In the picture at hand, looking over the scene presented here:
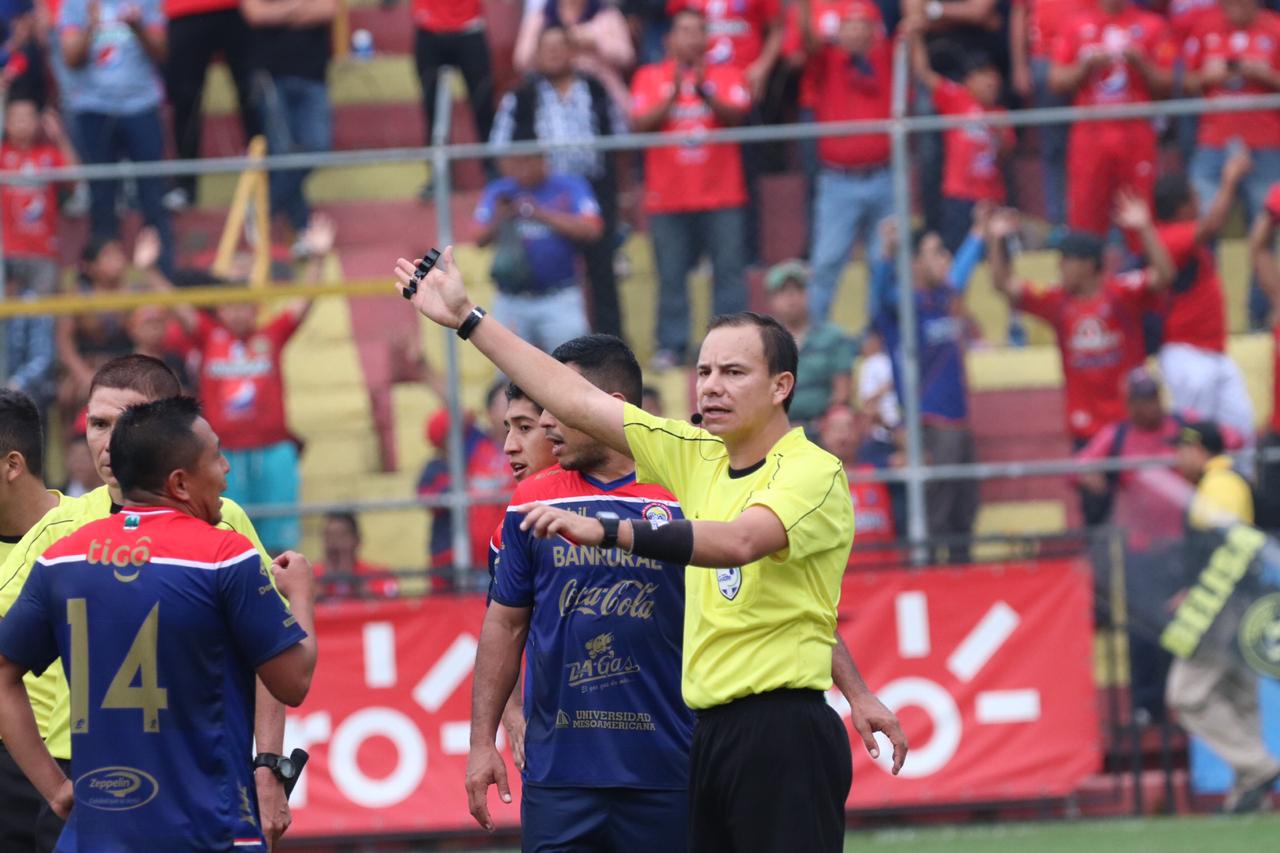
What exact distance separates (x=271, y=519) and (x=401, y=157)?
2.31 m

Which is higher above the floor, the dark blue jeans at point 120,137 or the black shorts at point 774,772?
the dark blue jeans at point 120,137

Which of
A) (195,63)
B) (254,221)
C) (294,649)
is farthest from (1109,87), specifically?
(294,649)

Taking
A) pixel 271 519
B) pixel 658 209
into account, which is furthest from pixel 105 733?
pixel 658 209

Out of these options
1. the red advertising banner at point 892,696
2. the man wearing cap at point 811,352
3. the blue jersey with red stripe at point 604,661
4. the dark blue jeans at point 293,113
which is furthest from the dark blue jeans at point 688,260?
the blue jersey with red stripe at point 604,661

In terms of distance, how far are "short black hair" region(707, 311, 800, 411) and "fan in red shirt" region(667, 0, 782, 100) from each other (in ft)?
26.3

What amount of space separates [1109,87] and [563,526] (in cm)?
948

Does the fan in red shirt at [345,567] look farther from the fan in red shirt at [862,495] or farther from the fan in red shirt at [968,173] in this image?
the fan in red shirt at [968,173]

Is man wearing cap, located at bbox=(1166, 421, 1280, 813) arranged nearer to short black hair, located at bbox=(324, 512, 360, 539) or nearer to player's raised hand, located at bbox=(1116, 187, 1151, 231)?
player's raised hand, located at bbox=(1116, 187, 1151, 231)

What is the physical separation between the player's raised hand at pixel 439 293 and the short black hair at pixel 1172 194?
23.8 ft

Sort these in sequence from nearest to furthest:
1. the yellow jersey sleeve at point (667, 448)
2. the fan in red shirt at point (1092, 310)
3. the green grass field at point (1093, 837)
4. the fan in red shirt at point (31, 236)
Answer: the yellow jersey sleeve at point (667, 448) → the green grass field at point (1093, 837) → the fan in red shirt at point (1092, 310) → the fan in red shirt at point (31, 236)

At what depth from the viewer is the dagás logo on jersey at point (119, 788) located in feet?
16.5

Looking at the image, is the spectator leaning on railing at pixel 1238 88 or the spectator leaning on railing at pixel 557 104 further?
the spectator leaning on railing at pixel 557 104

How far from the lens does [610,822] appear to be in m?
6.17

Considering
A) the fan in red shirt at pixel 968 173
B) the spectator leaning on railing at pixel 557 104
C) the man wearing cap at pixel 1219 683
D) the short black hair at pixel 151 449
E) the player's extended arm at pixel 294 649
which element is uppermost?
the spectator leaning on railing at pixel 557 104
